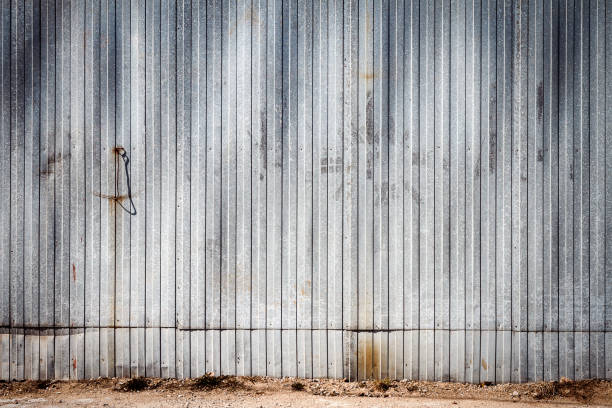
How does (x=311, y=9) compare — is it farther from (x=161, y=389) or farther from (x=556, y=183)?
(x=161, y=389)

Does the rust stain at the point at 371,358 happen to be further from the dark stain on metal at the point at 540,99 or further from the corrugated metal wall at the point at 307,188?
the dark stain on metal at the point at 540,99

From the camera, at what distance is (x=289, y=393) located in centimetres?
446

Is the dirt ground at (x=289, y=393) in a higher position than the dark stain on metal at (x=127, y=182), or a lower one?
lower

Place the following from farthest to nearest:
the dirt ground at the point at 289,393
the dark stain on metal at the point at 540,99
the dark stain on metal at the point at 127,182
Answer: the dark stain on metal at the point at 127,182 → the dark stain on metal at the point at 540,99 → the dirt ground at the point at 289,393

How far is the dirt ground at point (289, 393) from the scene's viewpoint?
4.30 meters

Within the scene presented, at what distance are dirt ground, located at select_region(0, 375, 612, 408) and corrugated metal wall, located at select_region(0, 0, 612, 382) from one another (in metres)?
0.15

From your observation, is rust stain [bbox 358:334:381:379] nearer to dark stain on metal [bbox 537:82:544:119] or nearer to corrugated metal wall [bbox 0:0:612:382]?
corrugated metal wall [bbox 0:0:612:382]

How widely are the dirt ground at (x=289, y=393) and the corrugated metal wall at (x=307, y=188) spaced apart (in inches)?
5.9

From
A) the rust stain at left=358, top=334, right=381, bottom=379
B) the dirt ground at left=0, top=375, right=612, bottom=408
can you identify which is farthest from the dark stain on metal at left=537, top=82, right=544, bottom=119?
the rust stain at left=358, top=334, right=381, bottom=379

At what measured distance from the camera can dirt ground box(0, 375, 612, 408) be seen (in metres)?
4.30

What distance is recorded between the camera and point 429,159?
4.66m

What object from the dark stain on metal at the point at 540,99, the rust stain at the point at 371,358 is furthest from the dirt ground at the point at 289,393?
the dark stain on metal at the point at 540,99

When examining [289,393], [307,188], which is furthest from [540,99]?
[289,393]

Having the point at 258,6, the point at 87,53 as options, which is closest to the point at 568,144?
the point at 258,6
